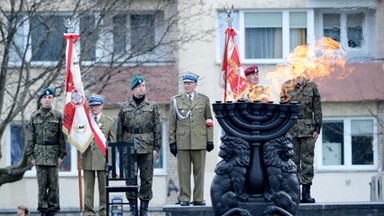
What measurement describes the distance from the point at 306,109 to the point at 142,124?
96.9 inches

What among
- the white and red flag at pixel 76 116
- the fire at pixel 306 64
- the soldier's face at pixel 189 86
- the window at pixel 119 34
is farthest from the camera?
the window at pixel 119 34

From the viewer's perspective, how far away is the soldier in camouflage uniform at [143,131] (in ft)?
87.1

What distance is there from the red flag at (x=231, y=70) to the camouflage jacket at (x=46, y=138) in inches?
103

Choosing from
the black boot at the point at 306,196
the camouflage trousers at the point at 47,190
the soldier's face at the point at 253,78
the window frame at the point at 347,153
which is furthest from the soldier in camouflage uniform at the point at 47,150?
the window frame at the point at 347,153

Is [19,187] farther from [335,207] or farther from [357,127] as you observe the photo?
[335,207]

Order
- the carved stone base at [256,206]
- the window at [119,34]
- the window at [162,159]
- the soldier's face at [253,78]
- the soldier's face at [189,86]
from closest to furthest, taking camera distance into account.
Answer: the carved stone base at [256,206], the soldier's face at [253,78], the soldier's face at [189,86], the window at [119,34], the window at [162,159]

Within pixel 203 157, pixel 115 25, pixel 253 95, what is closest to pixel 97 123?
pixel 203 157

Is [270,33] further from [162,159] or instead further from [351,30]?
[351,30]

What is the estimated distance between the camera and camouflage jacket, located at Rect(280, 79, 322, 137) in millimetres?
26312

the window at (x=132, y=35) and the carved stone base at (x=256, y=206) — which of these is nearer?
the carved stone base at (x=256, y=206)

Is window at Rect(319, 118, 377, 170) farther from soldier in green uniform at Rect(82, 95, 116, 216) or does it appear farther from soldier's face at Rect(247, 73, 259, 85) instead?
soldier's face at Rect(247, 73, 259, 85)

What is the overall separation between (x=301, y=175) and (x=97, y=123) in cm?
327

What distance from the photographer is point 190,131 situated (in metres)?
26.2

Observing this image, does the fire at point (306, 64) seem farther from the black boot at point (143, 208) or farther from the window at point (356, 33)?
the black boot at point (143, 208)
